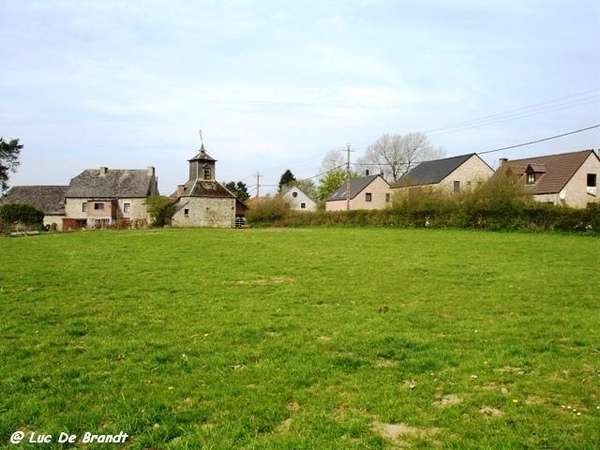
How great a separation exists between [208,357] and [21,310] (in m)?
4.68

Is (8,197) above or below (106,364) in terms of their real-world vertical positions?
above

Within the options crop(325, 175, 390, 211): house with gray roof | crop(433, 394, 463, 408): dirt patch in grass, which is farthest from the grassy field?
crop(325, 175, 390, 211): house with gray roof

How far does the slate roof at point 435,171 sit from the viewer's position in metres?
51.8

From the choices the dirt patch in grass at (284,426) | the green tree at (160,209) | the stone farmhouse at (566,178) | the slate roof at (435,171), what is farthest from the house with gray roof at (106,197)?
the dirt patch in grass at (284,426)

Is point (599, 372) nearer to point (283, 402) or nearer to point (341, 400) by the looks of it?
point (341, 400)

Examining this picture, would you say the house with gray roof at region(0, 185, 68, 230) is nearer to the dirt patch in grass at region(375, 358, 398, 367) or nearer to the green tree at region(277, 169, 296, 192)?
the green tree at region(277, 169, 296, 192)

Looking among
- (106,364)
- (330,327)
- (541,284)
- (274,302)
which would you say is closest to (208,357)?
(106,364)

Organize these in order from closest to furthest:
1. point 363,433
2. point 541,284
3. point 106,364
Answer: point 363,433 → point 106,364 → point 541,284

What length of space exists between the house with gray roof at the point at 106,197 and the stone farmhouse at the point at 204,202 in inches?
209

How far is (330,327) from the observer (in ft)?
25.0

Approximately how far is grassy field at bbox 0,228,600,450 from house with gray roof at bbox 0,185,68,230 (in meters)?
56.3

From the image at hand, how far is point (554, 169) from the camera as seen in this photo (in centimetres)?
4400

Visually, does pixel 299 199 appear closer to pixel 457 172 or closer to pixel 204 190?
pixel 204 190

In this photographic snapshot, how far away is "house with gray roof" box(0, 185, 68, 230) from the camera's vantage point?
63.3m
